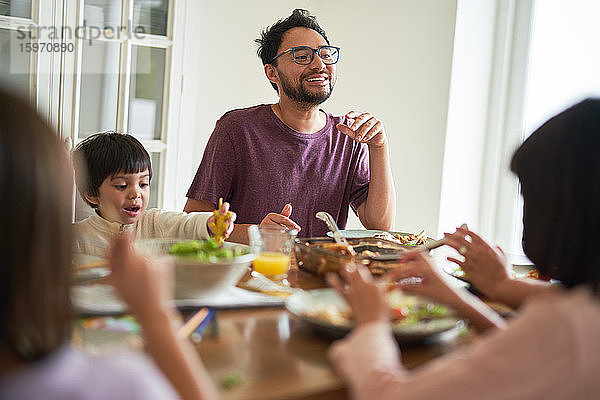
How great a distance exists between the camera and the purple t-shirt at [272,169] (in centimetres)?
241

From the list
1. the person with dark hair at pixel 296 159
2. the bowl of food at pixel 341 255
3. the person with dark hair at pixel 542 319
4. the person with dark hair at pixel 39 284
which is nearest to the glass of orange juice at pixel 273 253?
the bowl of food at pixel 341 255

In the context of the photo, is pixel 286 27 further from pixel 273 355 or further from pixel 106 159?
pixel 273 355

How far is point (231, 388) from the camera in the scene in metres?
0.86

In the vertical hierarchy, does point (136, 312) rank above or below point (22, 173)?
below

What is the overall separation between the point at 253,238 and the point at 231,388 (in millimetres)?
688

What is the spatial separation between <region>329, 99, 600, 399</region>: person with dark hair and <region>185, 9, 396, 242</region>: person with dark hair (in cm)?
134

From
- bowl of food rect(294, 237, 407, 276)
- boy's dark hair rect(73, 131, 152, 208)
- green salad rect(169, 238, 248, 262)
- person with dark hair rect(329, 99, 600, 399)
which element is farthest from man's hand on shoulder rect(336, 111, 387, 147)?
person with dark hair rect(329, 99, 600, 399)

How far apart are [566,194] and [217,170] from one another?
1595 millimetres

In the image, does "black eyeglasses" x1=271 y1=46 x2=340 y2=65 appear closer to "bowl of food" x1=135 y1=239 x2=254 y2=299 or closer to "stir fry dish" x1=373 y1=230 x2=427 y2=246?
"stir fry dish" x1=373 y1=230 x2=427 y2=246

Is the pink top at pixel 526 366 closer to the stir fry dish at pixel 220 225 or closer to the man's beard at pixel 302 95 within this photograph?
the stir fry dish at pixel 220 225

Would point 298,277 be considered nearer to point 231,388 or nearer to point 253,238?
point 253,238

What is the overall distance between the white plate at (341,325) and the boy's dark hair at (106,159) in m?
1.09

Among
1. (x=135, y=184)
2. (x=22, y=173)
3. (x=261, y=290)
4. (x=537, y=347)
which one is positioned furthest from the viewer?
(x=135, y=184)

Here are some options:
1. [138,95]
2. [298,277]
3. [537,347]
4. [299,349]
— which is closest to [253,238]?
[298,277]
